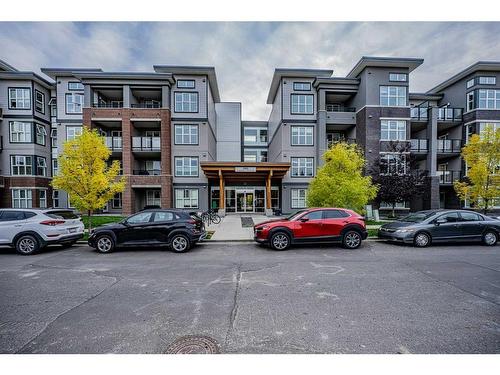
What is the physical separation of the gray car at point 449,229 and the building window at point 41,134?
32655 millimetres

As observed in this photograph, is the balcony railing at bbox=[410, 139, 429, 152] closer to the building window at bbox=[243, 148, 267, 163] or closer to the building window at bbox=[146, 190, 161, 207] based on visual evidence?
the building window at bbox=[243, 148, 267, 163]

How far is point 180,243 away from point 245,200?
52.7 ft

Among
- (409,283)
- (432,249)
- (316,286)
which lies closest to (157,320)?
(316,286)

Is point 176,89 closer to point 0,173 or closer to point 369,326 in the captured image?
point 0,173

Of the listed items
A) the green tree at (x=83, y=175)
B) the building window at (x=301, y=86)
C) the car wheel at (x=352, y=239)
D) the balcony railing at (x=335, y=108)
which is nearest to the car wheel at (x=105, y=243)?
the green tree at (x=83, y=175)

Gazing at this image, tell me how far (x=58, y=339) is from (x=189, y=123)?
21.0 meters

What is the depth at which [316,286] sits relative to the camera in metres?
4.93

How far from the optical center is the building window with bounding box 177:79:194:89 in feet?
72.2

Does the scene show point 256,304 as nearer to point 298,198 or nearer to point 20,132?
point 298,198

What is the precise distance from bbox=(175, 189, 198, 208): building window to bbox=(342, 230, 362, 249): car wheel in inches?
631

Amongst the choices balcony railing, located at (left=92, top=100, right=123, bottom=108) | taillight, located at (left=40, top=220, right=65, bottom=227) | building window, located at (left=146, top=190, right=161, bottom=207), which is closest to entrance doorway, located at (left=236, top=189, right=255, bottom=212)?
building window, located at (left=146, top=190, right=161, bottom=207)

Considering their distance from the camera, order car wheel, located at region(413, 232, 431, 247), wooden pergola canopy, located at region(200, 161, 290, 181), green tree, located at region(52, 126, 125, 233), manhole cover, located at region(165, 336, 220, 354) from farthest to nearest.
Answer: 1. wooden pergola canopy, located at region(200, 161, 290, 181)
2. green tree, located at region(52, 126, 125, 233)
3. car wheel, located at region(413, 232, 431, 247)
4. manhole cover, located at region(165, 336, 220, 354)

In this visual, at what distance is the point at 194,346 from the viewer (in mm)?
2934

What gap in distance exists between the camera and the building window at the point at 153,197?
22812 mm
